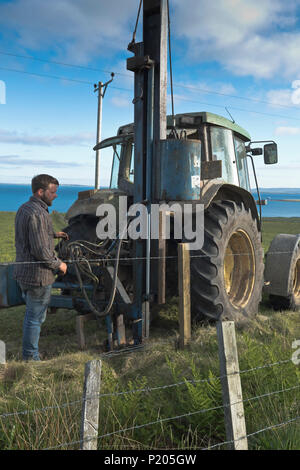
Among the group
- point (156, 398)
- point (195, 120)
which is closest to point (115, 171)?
point (195, 120)

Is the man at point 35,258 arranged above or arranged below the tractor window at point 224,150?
below

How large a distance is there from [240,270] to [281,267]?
771mm

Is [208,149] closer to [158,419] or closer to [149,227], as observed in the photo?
[149,227]

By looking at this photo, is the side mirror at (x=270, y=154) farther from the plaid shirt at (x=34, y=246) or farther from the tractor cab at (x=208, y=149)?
the plaid shirt at (x=34, y=246)

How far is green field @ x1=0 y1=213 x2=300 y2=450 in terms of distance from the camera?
Result: 245 cm

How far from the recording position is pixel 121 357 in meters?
4.00

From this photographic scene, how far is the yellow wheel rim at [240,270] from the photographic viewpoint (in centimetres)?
500

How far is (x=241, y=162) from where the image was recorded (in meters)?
5.95

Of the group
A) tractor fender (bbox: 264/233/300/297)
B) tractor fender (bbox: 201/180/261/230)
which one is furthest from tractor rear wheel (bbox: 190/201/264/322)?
tractor fender (bbox: 264/233/300/297)

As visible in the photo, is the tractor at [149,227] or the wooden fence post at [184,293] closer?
the wooden fence post at [184,293]

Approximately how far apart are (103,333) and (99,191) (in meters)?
1.74

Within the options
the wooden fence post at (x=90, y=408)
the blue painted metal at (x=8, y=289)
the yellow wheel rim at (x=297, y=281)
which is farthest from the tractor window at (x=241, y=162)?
the wooden fence post at (x=90, y=408)

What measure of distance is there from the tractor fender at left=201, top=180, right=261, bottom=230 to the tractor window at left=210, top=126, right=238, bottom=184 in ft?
0.93

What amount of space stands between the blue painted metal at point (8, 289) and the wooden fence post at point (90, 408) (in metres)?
2.42
